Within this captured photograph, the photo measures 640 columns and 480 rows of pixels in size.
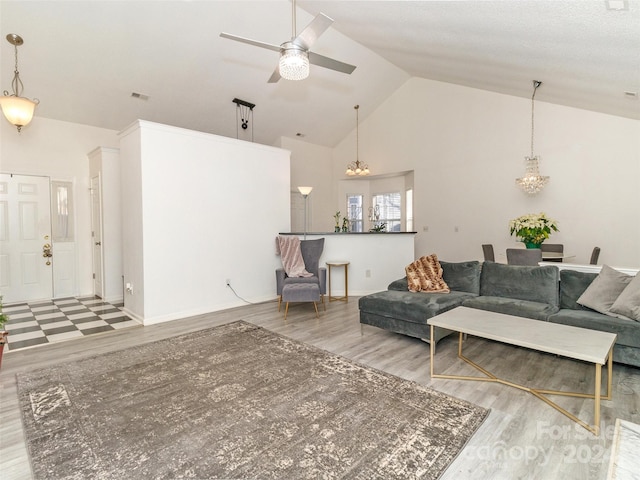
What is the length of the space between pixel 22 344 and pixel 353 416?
145 inches

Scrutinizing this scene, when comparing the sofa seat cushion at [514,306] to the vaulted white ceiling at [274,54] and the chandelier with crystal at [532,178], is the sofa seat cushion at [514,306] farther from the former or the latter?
the chandelier with crystal at [532,178]

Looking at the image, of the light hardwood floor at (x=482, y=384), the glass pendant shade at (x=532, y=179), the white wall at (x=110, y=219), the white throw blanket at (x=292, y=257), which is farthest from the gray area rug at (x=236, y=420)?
the glass pendant shade at (x=532, y=179)

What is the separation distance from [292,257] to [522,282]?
121 inches

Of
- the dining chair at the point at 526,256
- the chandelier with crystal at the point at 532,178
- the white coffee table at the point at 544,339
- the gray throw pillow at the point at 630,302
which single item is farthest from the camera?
the chandelier with crystal at the point at 532,178

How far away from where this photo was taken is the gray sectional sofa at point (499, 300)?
3.08 meters

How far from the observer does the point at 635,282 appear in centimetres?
285

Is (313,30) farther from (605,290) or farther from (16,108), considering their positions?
(16,108)

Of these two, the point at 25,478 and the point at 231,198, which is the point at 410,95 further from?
the point at 25,478

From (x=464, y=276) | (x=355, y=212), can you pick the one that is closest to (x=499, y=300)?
(x=464, y=276)

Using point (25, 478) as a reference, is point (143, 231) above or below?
above

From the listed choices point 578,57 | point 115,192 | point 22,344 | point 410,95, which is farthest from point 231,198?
point 410,95

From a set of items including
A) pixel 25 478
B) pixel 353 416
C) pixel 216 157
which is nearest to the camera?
pixel 25 478

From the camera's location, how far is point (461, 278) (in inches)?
157

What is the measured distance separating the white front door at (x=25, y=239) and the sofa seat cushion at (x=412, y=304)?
539cm
